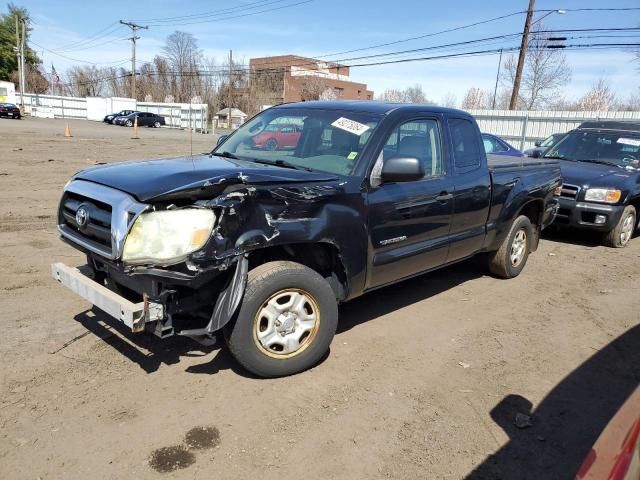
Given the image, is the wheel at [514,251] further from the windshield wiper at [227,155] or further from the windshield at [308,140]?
the windshield wiper at [227,155]

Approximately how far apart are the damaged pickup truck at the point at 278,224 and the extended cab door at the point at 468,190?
0.02 meters

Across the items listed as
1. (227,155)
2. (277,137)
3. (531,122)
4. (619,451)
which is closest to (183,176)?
(227,155)

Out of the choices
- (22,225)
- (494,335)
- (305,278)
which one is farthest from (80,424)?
(22,225)

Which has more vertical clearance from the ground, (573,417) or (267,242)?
(267,242)

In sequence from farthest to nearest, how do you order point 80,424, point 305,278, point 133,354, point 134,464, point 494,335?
1. point 494,335
2. point 133,354
3. point 305,278
4. point 80,424
5. point 134,464

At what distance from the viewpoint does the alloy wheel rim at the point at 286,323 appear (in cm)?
352

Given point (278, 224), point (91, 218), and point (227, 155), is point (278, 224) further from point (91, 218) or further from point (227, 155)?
point (227, 155)

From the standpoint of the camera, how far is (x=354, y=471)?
283 centimetres

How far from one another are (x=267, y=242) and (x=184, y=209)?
Answer: 1.90ft

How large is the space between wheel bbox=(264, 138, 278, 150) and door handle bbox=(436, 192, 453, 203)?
155cm

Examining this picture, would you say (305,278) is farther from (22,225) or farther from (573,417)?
(22,225)

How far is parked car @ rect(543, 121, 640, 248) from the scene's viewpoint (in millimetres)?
8078

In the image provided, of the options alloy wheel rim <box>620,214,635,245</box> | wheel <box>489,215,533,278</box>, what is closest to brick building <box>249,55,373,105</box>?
alloy wheel rim <box>620,214,635,245</box>

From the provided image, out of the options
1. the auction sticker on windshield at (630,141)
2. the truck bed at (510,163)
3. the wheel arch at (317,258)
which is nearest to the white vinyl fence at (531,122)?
the auction sticker on windshield at (630,141)
